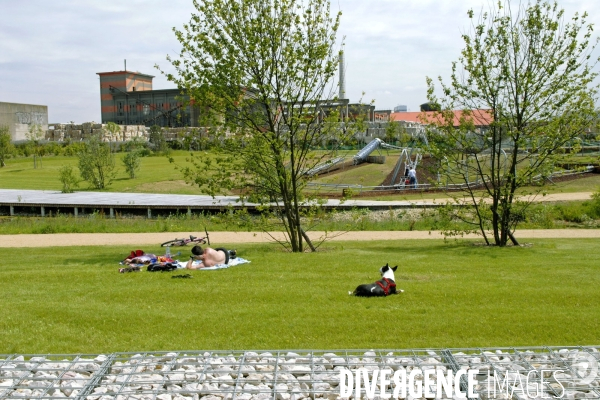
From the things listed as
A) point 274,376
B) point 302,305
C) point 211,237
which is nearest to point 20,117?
point 211,237

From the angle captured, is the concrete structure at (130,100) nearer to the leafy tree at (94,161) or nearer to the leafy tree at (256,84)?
the leafy tree at (94,161)

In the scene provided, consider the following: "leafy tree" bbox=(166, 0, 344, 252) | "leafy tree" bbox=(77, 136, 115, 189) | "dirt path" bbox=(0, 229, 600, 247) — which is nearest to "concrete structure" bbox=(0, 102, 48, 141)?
"leafy tree" bbox=(77, 136, 115, 189)

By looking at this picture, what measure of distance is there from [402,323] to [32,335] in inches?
166

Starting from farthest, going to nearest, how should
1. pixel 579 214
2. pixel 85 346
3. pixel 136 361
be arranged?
pixel 579 214, pixel 85 346, pixel 136 361

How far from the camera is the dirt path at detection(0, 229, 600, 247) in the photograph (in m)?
16.1

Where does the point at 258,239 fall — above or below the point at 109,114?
below

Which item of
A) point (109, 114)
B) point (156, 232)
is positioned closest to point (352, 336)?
point (156, 232)

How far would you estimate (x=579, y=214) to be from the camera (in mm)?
20766

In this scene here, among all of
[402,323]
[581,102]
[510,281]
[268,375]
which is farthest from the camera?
[581,102]

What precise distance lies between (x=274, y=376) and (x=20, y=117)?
2883 inches

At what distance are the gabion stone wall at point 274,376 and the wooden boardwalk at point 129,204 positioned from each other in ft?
56.4

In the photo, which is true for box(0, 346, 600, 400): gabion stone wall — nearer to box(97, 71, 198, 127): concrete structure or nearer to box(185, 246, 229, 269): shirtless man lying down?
box(185, 246, 229, 269): shirtless man lying down

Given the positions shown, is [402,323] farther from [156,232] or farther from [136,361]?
[156,232]

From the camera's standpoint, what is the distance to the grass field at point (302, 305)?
6.50 meters
